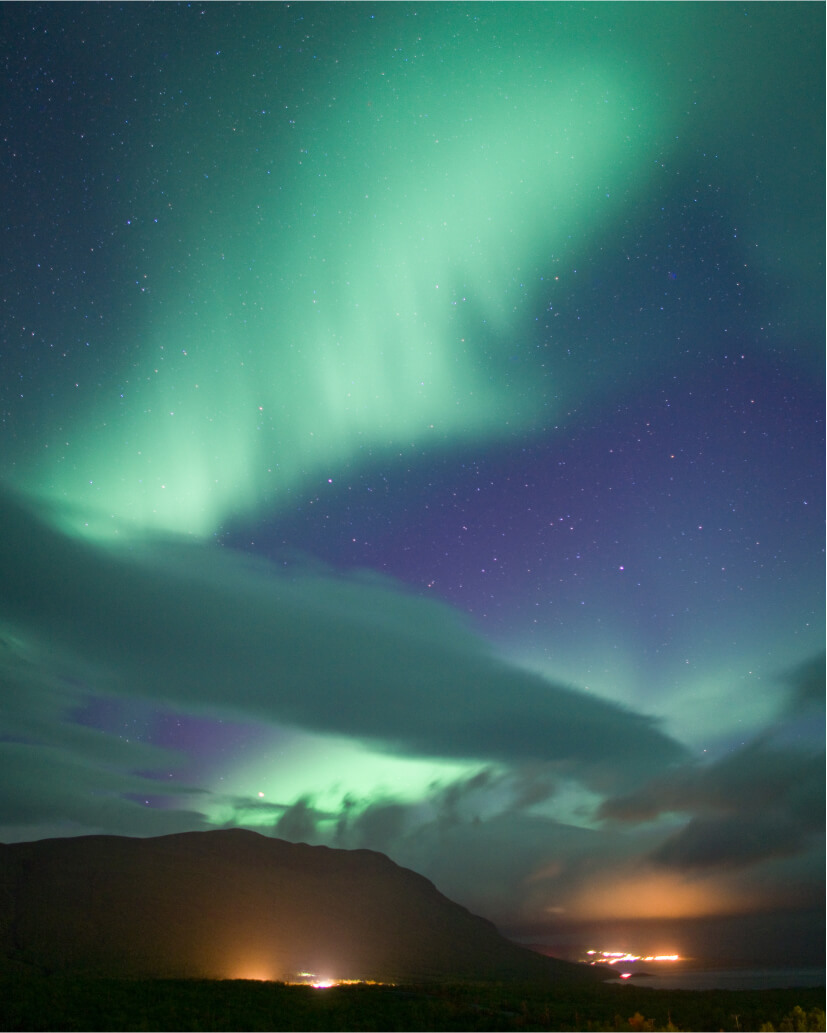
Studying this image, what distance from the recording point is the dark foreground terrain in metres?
26.9

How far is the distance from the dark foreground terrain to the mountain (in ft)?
123

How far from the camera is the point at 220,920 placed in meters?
122

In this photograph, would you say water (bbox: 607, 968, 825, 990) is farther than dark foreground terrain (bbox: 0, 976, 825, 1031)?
Yes

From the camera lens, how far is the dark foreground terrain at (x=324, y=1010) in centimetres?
2689

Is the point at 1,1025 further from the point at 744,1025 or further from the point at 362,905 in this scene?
the point at 362,905

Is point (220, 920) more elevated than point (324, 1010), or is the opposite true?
point (324, 1010)

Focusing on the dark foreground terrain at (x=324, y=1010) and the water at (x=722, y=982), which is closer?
the dark foreground terrain at (x=324, y=1010)

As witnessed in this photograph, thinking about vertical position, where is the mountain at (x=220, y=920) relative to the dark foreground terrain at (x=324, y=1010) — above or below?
below

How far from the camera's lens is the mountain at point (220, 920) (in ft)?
319

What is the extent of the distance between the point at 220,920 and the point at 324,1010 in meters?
105

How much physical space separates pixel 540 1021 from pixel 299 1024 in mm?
11101

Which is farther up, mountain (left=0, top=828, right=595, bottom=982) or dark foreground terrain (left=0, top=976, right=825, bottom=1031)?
dark foreground terrain (left=0, top=976, right=825, bottom=1031)

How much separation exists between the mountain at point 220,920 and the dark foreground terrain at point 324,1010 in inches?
1480

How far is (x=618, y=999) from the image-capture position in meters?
49.4
